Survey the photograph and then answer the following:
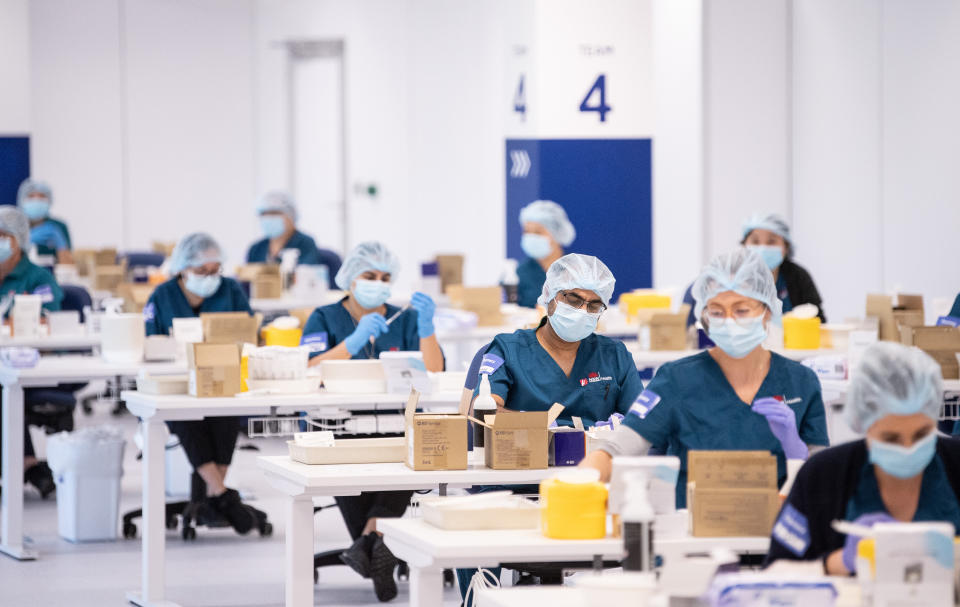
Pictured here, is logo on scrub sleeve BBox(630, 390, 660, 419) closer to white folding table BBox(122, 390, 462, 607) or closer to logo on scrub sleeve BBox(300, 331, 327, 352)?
white folding table BBox(122, 390, 462, 607)

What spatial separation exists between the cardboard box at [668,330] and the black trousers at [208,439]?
1.95 meters

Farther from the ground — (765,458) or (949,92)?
(949,92)

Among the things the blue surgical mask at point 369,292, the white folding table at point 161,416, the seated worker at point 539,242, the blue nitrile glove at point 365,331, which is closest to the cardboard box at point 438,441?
the white folding table at point 161,416

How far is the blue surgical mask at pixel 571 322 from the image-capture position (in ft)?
14.4

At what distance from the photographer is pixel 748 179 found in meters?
9.02

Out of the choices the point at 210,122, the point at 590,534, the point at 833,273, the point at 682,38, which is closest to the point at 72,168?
the point at 210,122

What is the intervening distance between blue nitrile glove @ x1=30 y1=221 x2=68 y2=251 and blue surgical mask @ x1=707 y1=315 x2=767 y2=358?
8834 mm

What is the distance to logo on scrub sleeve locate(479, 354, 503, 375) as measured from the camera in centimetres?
437

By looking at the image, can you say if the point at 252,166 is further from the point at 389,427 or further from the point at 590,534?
the point at 590,534

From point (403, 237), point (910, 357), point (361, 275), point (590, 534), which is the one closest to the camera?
point (910, 357)

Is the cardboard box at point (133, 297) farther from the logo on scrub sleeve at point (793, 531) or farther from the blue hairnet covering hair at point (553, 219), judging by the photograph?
the logo on scrub sleeve at point (793, 531)

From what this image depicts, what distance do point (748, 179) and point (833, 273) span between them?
89 cm

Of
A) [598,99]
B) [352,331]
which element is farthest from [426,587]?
[598,99]

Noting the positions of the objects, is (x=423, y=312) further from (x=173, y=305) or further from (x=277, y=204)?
(x=277, y=204)
